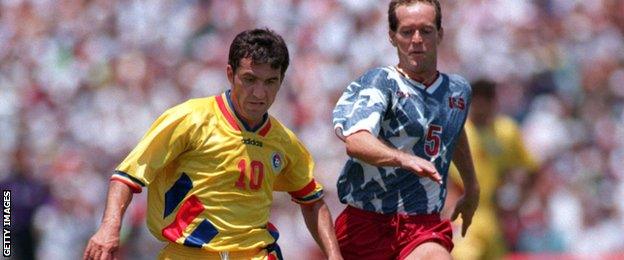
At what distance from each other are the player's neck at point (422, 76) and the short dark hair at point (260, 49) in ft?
2.28

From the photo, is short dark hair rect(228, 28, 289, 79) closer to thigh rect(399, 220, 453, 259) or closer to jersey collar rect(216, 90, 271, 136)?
jersey collar rect(216, 90, 271, 136)

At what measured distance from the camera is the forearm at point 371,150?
7.49 metres

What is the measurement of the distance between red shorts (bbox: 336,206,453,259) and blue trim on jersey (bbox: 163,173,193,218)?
1.06m

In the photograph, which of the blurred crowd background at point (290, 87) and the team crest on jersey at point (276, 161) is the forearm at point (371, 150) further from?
the blurred crowd background at point (290, 87)

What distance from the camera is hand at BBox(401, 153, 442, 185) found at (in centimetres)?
724

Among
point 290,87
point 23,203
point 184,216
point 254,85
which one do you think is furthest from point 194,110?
point 290,87

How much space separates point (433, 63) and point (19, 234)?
8.36 meters

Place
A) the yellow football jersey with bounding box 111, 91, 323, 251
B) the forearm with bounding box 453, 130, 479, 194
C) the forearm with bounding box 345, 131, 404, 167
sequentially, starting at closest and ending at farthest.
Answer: the forearm with bounding box 345, 131, 404, 167 < the yellow football jersey with bounding box 111, 91, 323, 251 < the forearm with bounding box 453, 130, 479, 194

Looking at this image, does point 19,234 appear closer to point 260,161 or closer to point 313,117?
point 313,117

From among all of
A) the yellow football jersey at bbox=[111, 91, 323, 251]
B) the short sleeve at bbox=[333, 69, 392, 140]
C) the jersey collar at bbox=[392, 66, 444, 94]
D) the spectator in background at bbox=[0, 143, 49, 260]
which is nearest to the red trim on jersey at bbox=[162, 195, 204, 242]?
the yellow football jersey at bbox=[111, 91, 323, 251]

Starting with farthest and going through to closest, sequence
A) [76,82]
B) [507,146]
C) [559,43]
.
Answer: [76,82] → [559,43] → [507,146]

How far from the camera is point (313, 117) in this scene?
16625 millimetres

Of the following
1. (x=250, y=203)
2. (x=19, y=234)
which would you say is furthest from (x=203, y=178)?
(x=19, y=234)

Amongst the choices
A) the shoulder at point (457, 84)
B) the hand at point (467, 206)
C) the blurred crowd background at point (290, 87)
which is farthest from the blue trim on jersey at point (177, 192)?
the blurred crowd background at point (290, 87)
